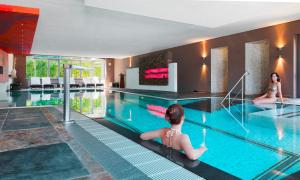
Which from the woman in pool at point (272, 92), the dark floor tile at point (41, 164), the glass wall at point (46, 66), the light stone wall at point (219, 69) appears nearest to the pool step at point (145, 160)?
the dark floor tile at point (41, 164)

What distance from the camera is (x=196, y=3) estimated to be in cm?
577

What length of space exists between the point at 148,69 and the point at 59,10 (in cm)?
941

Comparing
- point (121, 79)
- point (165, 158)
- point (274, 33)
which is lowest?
point (165, 158)

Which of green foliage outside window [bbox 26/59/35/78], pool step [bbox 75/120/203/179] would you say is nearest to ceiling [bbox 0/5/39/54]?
pool step [bbox 75/120/203/179]

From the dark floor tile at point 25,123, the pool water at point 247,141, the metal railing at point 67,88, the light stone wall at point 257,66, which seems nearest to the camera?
the pool water at point 247,141

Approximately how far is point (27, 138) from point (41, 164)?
898 mm

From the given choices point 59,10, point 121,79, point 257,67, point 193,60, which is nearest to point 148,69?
point 193,60

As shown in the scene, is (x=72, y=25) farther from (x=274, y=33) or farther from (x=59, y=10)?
(x=274, y=33)

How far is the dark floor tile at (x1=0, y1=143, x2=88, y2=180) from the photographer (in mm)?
1485

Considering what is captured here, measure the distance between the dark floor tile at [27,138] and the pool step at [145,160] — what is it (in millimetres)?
511

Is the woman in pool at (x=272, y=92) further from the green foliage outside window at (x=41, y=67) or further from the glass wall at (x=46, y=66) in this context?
the green foliage outside window at (x=41, y=67)

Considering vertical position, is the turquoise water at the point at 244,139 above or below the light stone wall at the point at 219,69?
below

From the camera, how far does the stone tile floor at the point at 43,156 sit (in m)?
1.51

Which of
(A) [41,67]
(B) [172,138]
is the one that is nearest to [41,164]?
(B) [172,138]
